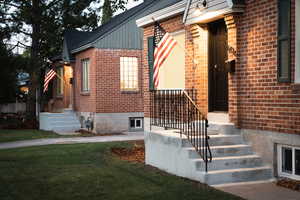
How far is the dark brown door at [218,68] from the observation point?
10617mm

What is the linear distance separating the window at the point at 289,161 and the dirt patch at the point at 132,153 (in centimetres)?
407

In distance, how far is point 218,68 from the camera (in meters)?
10.8

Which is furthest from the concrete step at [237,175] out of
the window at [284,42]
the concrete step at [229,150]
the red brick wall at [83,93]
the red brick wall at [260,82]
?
the red brick wall at [83,93]

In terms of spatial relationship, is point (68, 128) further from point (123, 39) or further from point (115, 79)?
point (123, 39)

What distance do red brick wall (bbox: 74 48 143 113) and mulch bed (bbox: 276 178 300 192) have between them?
12855 mm

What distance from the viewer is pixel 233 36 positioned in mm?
9766

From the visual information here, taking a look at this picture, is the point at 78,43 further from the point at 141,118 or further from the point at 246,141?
the point at 246,141

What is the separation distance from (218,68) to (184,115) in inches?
62.1

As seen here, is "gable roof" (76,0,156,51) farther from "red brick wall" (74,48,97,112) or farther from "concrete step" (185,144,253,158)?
"concrete step" (185,144,253,158)

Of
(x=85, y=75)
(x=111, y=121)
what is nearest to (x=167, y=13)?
(x=111, y=121)

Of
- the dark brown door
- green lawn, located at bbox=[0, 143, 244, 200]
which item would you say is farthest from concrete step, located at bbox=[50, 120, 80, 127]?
the dark brown door

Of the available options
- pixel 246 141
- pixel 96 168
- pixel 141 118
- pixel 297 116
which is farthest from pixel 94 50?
pixel 297 116

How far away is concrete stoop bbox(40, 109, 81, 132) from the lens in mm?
22156

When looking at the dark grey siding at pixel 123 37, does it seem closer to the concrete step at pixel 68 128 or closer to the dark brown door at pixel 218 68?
the concrete step at pixel 68 128
